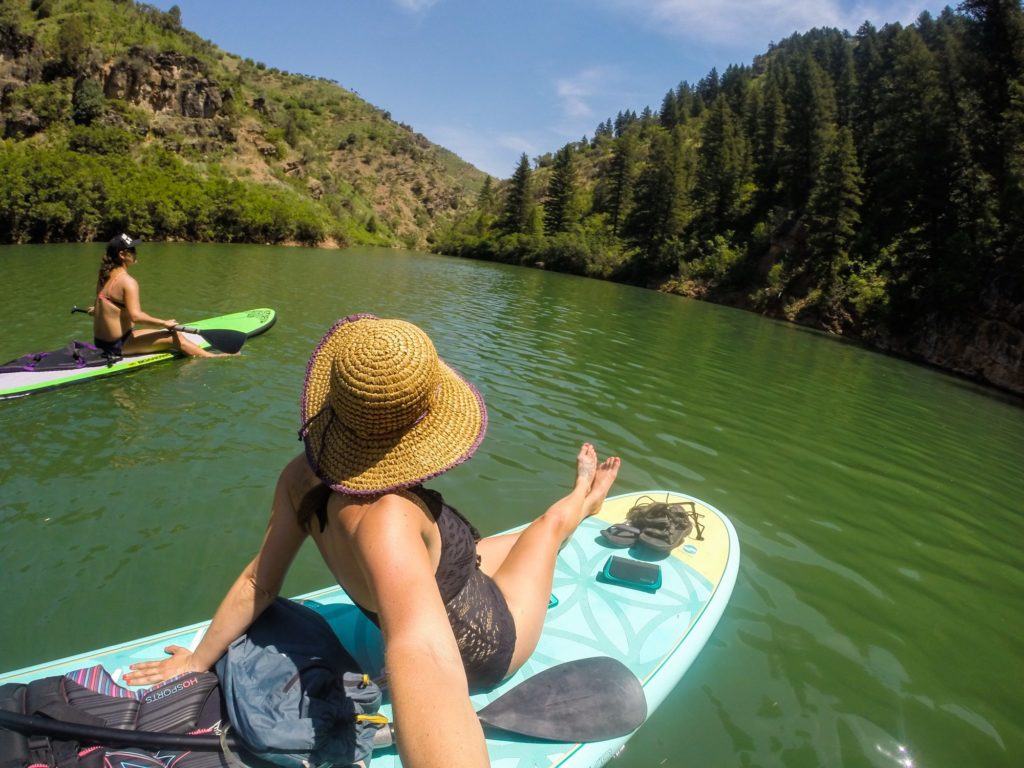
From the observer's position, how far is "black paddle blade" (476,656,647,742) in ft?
7.65

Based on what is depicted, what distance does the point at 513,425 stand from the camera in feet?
24.7

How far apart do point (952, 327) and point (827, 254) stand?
1205 centimetres

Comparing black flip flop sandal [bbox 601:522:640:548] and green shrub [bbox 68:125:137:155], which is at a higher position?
green shrub [bbox 68:125:137:155]

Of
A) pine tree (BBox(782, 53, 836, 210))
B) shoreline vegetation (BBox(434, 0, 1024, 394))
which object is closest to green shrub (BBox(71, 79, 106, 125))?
shoreline vegetation (BBox(434, 0, 1024, 394))

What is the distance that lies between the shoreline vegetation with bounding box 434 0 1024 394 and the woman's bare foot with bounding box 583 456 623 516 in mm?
21349

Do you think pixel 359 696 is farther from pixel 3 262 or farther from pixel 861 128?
pixel 861 128

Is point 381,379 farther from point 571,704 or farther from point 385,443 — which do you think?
point 571,704

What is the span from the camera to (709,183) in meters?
51.5

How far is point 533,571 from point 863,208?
1637 inches

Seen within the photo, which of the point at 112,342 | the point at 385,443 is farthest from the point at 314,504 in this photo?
the point at 112,342

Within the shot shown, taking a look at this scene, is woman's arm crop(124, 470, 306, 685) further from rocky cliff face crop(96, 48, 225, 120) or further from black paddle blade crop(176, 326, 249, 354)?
rocky cliff face crop(96, 48, 225, 120)

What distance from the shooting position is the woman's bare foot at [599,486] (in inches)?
145

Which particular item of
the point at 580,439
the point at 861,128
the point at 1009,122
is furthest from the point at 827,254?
the point at 580,439

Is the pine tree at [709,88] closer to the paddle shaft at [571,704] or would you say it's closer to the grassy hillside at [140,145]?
the grassy hillside at [140,145]
